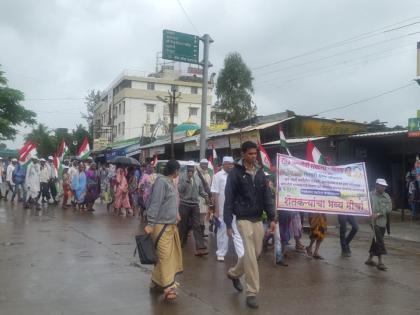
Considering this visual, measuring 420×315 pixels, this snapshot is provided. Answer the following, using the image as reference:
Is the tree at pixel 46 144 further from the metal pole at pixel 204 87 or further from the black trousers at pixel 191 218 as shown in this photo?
the black trousers at pixel 191 218

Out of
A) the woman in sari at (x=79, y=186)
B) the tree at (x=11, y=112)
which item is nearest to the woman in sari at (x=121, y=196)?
the woman in sari at (x=79, y=186)

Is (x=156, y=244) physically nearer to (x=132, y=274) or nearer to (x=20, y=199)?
(x=132, y=274)

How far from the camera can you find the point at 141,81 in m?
66.0

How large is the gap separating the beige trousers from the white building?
55.0 meters

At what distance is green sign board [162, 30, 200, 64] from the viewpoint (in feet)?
56.2

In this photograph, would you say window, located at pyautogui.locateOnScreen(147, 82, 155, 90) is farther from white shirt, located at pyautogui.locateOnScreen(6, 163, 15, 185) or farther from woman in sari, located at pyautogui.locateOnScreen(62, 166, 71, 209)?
woman in sari, located at pyautogui.locateOnScreen(62, 166, 71, 209)

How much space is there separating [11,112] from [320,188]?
3735 cm

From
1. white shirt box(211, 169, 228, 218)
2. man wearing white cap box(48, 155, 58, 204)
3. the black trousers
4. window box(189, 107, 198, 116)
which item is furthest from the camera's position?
window box(189, 107, 198, 116)

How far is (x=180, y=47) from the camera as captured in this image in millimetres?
17406

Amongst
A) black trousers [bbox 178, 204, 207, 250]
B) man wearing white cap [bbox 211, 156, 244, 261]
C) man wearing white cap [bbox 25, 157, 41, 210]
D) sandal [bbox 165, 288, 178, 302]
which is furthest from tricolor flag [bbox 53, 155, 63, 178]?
sandal [bbox 165, 288, 178, 302]

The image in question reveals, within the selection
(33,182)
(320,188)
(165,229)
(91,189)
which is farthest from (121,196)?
(165,229)

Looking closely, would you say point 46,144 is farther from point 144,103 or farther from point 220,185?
point 220,185

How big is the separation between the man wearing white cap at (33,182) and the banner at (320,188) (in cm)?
1113

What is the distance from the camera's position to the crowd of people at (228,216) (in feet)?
20.2
